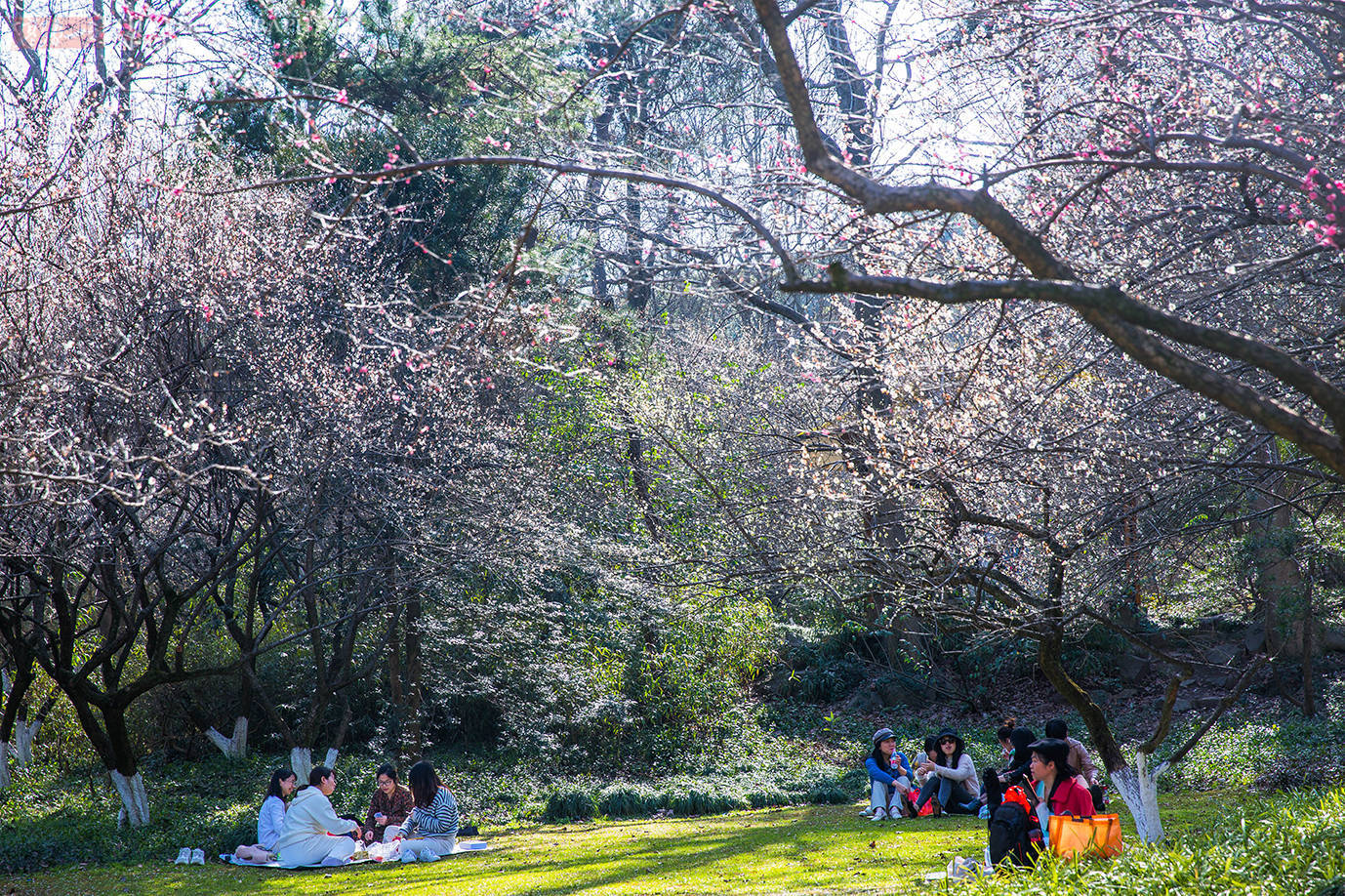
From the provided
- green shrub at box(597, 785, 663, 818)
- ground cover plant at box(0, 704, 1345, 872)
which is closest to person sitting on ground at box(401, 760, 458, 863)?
ground cover plant at box(0, 704, 1345, 872)

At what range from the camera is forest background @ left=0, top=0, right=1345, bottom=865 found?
5.98m

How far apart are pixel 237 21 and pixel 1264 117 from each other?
46.5 ft

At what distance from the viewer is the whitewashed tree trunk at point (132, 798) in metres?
11.2

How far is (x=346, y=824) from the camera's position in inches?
394

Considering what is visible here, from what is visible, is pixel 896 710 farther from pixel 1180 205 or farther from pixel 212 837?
pixel 1180 205

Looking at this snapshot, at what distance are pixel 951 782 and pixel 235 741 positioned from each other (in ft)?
34.2

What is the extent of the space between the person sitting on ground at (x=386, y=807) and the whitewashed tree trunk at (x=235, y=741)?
20.0ft

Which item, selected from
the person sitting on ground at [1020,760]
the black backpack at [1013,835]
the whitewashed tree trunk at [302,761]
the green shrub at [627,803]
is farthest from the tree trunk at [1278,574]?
the whitewashed tree trunk at [302,761]

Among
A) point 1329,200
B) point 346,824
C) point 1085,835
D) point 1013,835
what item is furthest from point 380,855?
point 1329,200

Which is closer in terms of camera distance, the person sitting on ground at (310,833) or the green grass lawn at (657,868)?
the green grass lawn at (657,868)

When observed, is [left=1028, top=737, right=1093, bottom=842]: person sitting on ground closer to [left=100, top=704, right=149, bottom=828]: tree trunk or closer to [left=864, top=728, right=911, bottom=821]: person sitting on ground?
[left=864, top=728, right=911, bottom=821]: person sitting on ground

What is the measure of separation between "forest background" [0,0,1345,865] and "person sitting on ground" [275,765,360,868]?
2536 mm

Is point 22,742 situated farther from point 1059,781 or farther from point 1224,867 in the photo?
point 1224,867

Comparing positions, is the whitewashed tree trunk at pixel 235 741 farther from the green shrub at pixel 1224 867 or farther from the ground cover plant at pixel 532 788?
the green shrub at pixel 1224 867
